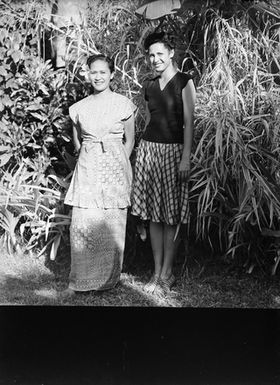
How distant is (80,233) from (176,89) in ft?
3.24

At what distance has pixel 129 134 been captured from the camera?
421 cm

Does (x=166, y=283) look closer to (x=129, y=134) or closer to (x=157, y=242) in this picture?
(x=157, y=242)

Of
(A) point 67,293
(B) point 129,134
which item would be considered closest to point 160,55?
(B) point 129,134

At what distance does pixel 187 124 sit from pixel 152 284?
3.12 feet

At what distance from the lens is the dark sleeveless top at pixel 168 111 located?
13.2 feet

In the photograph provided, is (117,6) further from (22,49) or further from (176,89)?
(176,89)

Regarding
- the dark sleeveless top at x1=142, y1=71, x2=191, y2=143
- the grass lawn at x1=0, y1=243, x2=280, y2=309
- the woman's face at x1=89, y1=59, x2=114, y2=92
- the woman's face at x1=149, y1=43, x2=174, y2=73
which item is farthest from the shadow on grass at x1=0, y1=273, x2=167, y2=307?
the woman's face at x1=149, y1=43, x2=174, y2=73

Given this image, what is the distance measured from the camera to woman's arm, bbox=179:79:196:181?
157 inches

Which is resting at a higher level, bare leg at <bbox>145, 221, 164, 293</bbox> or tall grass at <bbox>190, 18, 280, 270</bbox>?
tall grass at <bbox>190, 18, 280, 270</bbox>

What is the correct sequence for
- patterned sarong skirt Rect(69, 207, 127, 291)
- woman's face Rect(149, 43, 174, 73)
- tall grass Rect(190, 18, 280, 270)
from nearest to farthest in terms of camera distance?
woman's face Rect(149, 43, 174, 73), tall grass Rect(190, 18, 280, 270), patterned sarong skirt Rect(69, 207, 127, 291)

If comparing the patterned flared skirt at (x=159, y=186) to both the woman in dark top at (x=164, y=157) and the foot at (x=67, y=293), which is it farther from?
the foot at (x=67, y=293)

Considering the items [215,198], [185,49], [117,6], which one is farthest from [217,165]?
[117,6]

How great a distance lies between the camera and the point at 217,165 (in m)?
4.17

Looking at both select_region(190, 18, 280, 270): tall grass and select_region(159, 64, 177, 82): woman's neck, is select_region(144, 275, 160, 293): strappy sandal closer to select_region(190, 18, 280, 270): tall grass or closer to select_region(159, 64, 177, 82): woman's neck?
select_region(190, 18, 280, 270): tall grass
